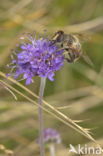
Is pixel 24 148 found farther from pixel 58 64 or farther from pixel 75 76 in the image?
pixel 58 64

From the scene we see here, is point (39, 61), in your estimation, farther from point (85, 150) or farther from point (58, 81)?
point (58, 81)

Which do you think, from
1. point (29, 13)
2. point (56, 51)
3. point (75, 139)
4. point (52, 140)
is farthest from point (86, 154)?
point (29, 13)

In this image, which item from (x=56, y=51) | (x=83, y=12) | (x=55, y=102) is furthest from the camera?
(x=83, y=12)

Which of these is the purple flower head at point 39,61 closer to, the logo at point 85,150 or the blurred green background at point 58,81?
the logo at point 85,150

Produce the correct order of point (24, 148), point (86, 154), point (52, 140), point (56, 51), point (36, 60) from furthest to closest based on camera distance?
point (24, 148)
point (86, 154)
point (52, 140)
point (56, 51)
point (36, 60)

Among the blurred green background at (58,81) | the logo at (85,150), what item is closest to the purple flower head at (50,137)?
the logo at (85,150)

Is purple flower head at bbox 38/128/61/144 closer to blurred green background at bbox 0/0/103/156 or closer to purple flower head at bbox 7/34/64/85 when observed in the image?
blurred green background at bbox 0/0/103/156

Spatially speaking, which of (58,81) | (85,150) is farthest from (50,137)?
(58,81)
